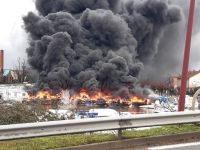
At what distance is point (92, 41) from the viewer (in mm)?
41594

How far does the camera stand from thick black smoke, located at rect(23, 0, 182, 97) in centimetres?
3703

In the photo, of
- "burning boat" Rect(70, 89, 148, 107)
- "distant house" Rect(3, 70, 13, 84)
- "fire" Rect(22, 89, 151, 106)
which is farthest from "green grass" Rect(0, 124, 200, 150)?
"distant house" Rect(3, 70, 13, 84)

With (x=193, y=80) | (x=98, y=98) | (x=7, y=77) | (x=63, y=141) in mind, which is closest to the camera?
(x=63, y=141)

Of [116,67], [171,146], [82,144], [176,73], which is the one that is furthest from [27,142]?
[176,73]

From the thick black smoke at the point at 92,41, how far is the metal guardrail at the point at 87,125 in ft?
97.0

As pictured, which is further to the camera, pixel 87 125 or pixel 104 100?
pixel 104 100

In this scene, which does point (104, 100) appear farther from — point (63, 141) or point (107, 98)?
point (63, 141)

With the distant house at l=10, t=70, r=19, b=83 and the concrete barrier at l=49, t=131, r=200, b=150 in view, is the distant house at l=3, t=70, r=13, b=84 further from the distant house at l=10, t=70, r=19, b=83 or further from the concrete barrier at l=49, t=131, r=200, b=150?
the concrete barrier at l=49, t=131, r=200, b=150

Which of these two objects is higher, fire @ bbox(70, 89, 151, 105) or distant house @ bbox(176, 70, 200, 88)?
distant house @ bbox(176, 70, 200, 88)

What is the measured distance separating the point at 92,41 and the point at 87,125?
36.9 meters

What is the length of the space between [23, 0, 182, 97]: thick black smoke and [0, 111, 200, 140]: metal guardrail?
2956cm

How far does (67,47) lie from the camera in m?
38.2

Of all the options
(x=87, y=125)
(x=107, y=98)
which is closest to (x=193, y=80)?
(x=107, y=98)

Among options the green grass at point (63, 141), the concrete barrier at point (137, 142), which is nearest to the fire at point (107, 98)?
the green grass at point (63, 141)
